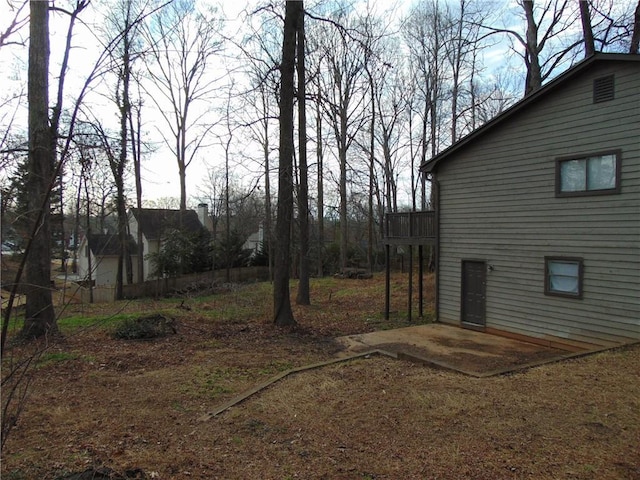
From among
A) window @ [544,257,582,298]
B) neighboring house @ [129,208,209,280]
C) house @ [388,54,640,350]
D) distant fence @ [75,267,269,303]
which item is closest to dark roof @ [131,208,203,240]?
neighboring house @ [129,208,209,280]

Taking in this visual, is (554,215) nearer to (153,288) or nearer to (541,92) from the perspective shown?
(541,92)

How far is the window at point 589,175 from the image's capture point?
9219 millimetres

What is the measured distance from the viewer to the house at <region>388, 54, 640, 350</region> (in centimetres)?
905

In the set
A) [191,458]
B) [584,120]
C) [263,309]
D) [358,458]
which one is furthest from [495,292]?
[191,458]

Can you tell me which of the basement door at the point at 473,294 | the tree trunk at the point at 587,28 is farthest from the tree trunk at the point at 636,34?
the basement door at the point at 473,294

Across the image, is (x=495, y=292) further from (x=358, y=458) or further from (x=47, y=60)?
(x=47, y=60)

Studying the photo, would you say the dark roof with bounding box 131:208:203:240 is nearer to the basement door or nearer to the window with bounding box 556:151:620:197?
the basement door

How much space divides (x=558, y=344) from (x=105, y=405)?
954 centimetres

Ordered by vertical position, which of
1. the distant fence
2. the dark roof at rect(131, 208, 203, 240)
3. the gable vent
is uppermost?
the gable vent

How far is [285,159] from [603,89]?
24.3ft

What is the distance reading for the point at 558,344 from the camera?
1018 centimetres

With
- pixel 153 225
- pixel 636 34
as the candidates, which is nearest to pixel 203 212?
pixel 153 225

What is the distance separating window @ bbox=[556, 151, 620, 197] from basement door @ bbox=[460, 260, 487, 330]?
117 inches

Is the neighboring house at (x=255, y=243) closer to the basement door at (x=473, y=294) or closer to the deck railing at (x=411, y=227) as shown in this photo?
the deck railing at (x=411, y=227)
